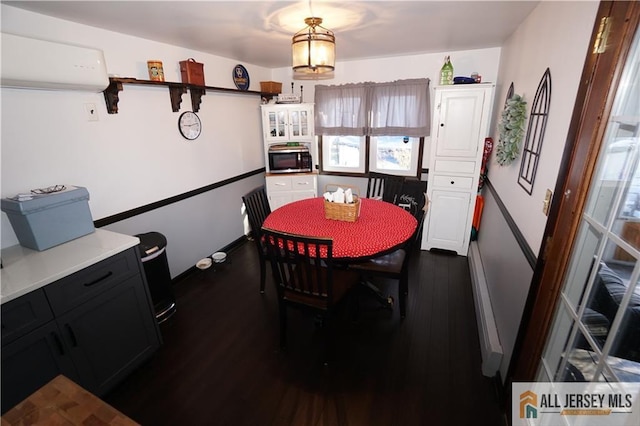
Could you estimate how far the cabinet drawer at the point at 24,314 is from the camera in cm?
127

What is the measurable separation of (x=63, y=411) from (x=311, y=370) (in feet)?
4.36

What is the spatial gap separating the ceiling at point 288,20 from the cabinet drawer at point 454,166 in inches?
47.1

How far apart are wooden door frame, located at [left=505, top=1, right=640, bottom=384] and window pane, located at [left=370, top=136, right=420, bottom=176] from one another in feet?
8.65

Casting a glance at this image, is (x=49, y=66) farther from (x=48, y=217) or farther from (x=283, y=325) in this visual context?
(x=283, y=325)

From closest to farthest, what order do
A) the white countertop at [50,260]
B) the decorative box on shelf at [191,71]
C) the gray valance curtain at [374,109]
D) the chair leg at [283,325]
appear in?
1. the white countertop at [50,260]
2. the chair leg at [283,325]
3. the decorative box on shelf at [191,71]
4. the gray valance curtain at [374,109]

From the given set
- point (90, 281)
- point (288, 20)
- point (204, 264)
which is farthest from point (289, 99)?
point (90, 281)

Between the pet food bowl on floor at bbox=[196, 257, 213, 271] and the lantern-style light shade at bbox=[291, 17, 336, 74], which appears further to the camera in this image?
the pet food bowl on floor at bbox=[196, 257, 213, 271]

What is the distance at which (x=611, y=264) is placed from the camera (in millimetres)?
918

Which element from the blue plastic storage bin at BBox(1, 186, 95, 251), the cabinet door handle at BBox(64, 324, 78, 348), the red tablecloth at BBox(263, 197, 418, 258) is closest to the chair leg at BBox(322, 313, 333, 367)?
the red tablecloth at BBox(263, 197, 418, 258)

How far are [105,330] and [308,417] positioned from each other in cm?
130

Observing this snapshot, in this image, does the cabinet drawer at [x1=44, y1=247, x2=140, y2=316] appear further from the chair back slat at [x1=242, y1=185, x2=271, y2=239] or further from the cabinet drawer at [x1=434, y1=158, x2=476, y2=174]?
the cabinet drawer at [x1=434, y1=158, x2=476, y2=174]

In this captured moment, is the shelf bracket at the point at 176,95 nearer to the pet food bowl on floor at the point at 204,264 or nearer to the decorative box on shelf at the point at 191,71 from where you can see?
the decorative box on shelf at the point at 191,71

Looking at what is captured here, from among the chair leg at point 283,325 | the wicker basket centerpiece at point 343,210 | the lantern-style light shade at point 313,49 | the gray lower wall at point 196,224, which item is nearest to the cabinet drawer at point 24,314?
the gray lower wall at point 196,224

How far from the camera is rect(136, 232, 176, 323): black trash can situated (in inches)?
84.7
